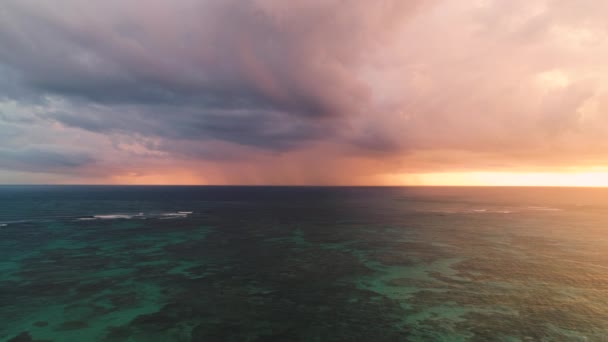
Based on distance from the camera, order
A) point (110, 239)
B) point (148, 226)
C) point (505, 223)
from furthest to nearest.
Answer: point (505, 223) < point (148, 226) < point (110, 239)

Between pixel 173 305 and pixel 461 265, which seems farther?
pixel 461 265

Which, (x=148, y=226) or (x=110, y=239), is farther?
(x=148, y=226)

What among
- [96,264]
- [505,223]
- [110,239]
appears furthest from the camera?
[505,223]

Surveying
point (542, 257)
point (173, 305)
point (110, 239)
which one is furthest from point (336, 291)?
point (110, 239)

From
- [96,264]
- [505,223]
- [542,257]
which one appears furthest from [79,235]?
[505,223]

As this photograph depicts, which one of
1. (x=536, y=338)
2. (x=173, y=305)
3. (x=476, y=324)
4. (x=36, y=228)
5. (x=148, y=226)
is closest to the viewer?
(x=536, y=338)

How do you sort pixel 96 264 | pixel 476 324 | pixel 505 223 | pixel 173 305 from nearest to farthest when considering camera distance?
pixel 476 324
pixel 173 305
pixel 96 264
pixel 505 223

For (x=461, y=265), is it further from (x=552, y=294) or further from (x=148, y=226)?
(x=148, y=226)

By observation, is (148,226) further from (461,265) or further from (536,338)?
(536,338)
